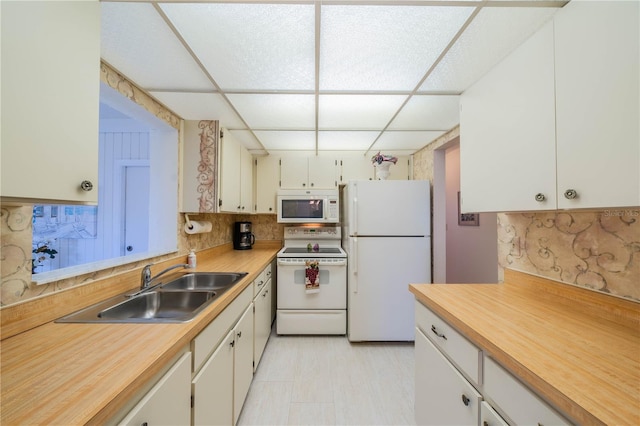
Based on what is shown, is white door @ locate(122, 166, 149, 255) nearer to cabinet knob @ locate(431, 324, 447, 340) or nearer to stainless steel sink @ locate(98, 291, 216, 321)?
stainless steel sink @ locate(98, 291, 216, 321)

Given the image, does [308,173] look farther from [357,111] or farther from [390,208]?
[357,111]

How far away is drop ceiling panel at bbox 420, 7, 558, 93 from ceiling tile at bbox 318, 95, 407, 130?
0.31m

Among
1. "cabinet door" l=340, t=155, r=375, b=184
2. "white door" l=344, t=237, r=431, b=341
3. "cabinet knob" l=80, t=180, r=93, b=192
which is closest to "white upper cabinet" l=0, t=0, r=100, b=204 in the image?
"cabinet knob" l=80, t=180, r=93, b=192

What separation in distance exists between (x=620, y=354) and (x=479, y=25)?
1.32 meters

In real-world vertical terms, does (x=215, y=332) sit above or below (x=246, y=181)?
below

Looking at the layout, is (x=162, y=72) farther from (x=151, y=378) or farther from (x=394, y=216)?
(x=394, y=216)

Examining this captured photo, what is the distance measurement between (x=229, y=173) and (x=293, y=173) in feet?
3.08

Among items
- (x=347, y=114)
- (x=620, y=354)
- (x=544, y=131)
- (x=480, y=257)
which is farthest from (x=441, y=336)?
(x=480, y=257)

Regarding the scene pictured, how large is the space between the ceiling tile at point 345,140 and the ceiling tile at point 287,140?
111mm

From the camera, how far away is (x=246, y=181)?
2.83m

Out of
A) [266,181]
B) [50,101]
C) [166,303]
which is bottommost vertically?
[166,303]

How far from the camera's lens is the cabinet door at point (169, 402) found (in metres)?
0.69

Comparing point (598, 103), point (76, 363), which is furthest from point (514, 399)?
point (76, 363)

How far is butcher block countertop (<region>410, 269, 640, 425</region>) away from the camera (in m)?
0.58
